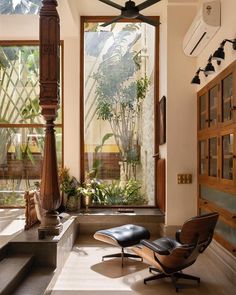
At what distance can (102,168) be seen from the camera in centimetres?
670

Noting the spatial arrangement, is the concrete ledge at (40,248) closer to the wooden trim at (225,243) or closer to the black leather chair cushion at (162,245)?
the black leather chair cushion at (162,245)

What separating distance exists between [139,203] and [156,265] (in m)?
2.80

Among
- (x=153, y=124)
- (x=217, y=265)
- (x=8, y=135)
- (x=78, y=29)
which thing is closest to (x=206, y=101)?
(x=153, y=124)

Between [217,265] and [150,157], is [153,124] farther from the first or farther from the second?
[217,265]

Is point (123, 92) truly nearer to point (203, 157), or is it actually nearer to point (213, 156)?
point (203, 157)

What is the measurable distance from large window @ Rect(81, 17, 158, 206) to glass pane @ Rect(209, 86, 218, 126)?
192 centimetres

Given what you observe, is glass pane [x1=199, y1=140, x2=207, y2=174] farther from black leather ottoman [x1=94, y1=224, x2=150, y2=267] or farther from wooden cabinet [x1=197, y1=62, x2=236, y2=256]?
black leather ottoman [x1=94, y1=224, x2=150, y2=267]

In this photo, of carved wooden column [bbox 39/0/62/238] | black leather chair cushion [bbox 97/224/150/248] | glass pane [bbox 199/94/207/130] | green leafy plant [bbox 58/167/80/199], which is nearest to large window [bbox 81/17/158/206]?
green leafy plant [bbox 58/167/80/199]

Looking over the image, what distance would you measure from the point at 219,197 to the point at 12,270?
250 centimetres

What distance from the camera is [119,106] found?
6.68 metres

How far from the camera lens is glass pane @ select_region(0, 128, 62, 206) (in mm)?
6699

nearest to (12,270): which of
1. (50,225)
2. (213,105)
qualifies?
(50,225)

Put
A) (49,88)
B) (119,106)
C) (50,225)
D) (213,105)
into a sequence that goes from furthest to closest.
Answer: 1. (119,106)
2. (213,105)
3. (50,225)
4. (49,88)

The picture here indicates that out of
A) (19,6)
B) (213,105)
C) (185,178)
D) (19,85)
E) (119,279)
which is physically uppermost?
(19,6)
